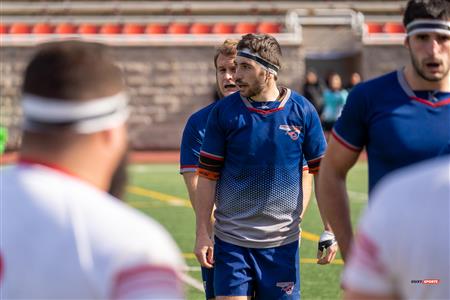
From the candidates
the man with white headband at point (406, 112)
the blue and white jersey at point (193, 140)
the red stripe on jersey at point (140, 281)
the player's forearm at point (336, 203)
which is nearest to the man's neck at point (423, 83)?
the man with white headband at point (406, 112)

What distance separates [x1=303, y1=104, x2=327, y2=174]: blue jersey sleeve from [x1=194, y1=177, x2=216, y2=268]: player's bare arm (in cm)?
58

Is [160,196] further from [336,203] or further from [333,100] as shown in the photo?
[336,203]

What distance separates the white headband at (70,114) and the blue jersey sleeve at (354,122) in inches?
92.5

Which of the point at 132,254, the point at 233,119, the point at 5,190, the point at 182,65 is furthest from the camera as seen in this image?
the point at 182,65

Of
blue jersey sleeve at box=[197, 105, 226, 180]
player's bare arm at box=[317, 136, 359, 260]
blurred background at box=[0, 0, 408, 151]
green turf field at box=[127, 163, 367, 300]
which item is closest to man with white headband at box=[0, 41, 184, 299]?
player's bare arm at box=[317, 136, 359, 260]

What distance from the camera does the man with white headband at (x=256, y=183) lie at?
22.3 feet

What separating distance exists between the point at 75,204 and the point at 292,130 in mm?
4307

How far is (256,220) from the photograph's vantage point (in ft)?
22.6

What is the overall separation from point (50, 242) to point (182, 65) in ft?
93.4

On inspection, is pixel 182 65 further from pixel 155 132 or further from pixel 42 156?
pixel 42 156

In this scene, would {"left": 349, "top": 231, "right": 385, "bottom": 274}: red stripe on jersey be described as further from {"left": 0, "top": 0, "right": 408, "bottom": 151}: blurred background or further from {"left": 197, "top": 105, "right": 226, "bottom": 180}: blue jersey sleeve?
{"left": 0, "top": 0, "right": 408, "bottom": 151}: blurred background

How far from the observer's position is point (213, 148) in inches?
267

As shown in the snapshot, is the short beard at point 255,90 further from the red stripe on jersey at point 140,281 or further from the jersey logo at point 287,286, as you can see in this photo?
the red stripe on jersey at point 140,281

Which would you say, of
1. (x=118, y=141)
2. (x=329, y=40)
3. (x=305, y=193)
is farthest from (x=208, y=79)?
(x=118, y=141)
